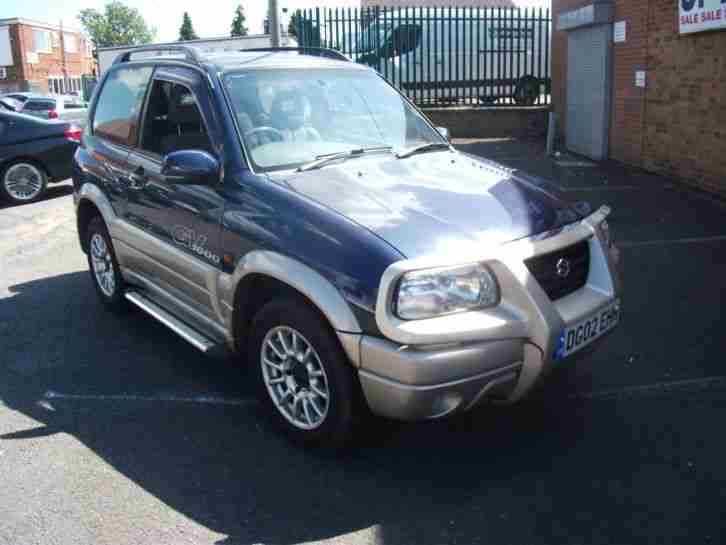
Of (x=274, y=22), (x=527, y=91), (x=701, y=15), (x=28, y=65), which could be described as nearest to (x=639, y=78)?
(x=701, y=15)

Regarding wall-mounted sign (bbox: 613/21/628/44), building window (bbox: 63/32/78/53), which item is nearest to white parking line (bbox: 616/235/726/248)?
wall-mounted sign (bbox: 613/21/628/44)

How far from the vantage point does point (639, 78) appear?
1200cm

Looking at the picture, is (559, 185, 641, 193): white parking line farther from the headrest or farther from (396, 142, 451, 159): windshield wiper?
the headrest

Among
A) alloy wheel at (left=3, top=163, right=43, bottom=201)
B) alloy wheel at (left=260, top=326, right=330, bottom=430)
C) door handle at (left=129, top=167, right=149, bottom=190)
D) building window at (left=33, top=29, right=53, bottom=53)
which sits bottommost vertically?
alloy wheel at (left=260, top=326, right=330, bottom=430)

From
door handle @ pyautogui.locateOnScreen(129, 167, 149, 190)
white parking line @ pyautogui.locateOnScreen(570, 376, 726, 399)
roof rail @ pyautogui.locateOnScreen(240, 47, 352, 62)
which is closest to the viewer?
white parking line @ pyautogui.locateOnScreen(570, 376, 726, 399)

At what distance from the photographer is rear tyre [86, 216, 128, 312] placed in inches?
225

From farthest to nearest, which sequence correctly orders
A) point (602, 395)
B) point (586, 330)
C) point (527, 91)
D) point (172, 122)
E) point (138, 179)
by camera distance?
point (527, 91) → point (138, 179) → point (172, 122) → point (602, 395) → point (586, 330)

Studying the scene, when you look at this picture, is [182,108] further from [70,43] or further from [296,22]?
[70,43]

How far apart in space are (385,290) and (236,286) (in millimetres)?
1054

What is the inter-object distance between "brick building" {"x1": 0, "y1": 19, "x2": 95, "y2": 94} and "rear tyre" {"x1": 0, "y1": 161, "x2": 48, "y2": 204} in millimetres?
57652

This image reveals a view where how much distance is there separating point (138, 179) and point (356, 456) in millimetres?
2383

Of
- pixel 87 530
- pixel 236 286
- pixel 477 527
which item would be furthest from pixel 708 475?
pixel 87 530

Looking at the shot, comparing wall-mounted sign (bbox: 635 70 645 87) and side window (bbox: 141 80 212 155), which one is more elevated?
wall-mounted sign (bbox: 635 70 645 87)

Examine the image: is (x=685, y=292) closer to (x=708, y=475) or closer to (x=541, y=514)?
(x=708, y=475)
